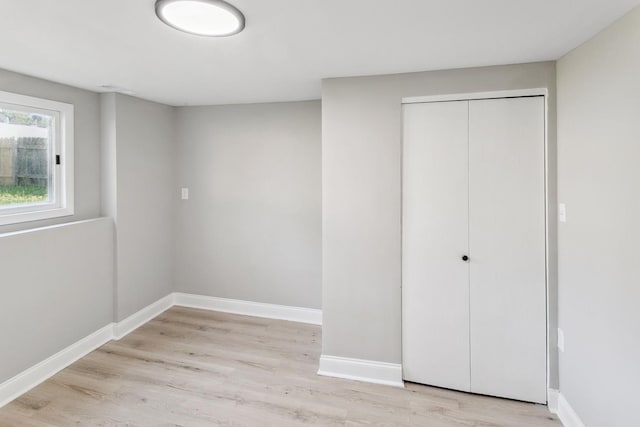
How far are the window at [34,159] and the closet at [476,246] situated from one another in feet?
9.29

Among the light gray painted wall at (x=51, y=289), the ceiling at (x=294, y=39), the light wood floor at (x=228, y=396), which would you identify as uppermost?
the ceiling at (x=294, y=39)

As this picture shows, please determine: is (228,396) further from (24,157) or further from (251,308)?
(24,157)

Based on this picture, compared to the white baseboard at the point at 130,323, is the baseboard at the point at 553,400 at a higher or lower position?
lower

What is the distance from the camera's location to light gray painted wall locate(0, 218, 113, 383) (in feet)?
8.04

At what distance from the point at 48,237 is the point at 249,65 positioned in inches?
80.7

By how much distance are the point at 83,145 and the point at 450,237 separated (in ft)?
10.6

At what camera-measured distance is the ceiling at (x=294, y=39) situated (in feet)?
5.13

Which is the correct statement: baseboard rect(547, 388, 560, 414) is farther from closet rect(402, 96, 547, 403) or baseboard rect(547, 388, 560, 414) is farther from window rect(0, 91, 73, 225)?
window rect(0, 91, 73, 225)

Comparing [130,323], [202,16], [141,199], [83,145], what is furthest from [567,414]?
[83,145]

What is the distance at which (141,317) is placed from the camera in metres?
3.63

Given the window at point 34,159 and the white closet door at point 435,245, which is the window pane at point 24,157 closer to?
the window at point 34,159

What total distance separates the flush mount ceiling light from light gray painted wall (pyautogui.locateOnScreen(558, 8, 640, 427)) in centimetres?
183

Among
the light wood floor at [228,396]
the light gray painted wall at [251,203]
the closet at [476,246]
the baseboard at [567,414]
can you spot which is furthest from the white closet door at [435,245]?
the light gray painted wall at [251,203]

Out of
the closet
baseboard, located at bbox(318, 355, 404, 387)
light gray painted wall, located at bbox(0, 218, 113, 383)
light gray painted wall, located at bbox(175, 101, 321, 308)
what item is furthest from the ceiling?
baseboard, located at bbox(318, 355, 404, 387)
